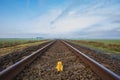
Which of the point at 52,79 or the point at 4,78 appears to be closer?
the point at 4,78

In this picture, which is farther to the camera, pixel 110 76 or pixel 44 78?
pixel 44 78

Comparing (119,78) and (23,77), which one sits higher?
(119,78)

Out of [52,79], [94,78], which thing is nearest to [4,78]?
[52,79]

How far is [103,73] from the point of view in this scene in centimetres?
462

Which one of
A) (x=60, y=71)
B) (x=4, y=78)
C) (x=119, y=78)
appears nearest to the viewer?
(x=119, y=78)

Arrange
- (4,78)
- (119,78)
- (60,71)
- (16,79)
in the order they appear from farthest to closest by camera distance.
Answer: (60,71) < (16,79) < (4,78) < (119,78)

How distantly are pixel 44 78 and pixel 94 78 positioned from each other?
1.42 meters

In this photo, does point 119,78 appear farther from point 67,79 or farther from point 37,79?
point 37,79

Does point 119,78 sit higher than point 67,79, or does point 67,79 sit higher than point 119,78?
point 119,78

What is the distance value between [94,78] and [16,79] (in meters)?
2.17

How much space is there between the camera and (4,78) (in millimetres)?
3967

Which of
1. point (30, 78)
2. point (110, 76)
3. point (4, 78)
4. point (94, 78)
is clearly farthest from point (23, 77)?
point (110, 76)

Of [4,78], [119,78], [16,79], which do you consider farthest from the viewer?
[16,79]

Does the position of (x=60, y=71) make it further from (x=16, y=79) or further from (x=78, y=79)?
(x=16, y=79)
